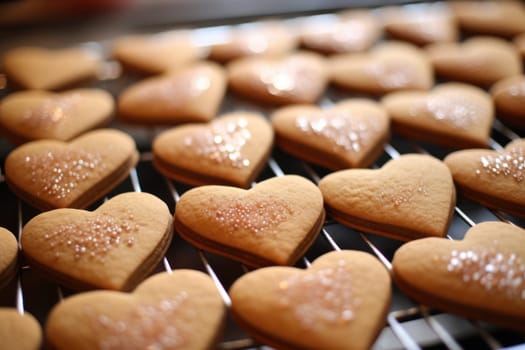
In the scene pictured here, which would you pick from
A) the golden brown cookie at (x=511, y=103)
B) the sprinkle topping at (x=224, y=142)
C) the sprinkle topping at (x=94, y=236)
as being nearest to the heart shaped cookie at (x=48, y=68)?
the sprinkle topping at (x=224, y=142)

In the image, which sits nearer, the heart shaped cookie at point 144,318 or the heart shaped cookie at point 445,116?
the heart shaped cookie at point 144,318

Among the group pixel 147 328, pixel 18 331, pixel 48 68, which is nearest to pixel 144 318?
pixel 147 328

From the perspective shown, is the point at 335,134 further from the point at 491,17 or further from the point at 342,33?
the point at 491,17

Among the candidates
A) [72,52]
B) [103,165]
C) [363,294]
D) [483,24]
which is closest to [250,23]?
[72,52]

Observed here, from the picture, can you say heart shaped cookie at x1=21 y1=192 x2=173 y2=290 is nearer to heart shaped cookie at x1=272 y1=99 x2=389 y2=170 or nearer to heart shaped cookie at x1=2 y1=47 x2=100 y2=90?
heart shaped cookie at x1=272 y1=99 x2=389 y2=170

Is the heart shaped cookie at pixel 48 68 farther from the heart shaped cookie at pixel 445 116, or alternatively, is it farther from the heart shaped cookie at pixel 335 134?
the heart shaped cookie at pixel 445 116

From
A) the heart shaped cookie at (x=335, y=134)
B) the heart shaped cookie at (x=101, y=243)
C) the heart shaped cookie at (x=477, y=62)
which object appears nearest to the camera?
the heart shaped cookie at (x=101, y=243)
